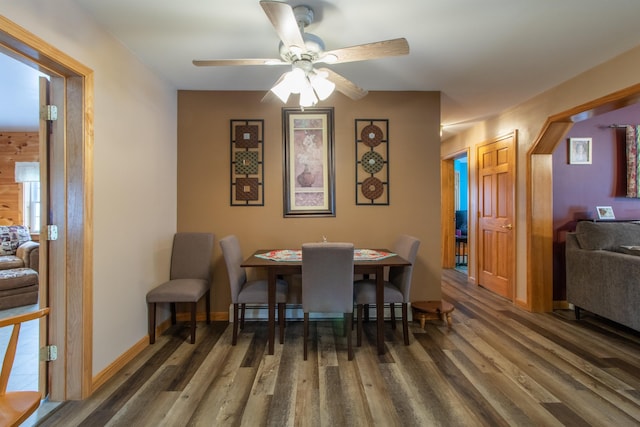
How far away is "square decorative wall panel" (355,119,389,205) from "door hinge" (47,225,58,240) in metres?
2.54

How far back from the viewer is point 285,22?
5.11 ft

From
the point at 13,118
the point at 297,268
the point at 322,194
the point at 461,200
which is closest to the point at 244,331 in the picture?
the point at 297,268

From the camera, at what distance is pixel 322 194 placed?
3.33 metres

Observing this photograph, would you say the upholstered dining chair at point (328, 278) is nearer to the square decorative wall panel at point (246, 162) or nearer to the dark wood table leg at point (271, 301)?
the dark wood table leg at point (271, 301)

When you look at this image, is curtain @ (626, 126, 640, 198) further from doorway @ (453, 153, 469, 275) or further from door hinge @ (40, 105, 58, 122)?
door hinge @ (40, 105, 58, 122)

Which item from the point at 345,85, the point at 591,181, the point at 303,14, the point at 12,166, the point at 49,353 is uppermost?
the point at 303,14

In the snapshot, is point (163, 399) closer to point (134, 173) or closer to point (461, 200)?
point (134, 173)

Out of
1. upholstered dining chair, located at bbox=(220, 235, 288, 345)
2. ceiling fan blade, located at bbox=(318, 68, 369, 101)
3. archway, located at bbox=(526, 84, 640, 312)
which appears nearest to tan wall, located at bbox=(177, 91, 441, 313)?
upholstered dining chair, located at bbox=(220, 235, 288, 345)

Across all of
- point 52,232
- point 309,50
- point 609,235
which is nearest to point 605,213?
point 609,235

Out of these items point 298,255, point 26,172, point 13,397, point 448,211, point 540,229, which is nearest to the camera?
point 13,397

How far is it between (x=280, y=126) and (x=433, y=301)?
2544 mm

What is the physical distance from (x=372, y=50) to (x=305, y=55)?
0.43 m

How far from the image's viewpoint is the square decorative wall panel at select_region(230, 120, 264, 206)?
3.31 m

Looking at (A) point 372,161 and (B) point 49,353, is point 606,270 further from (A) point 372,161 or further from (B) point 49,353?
(B) point 49,353
